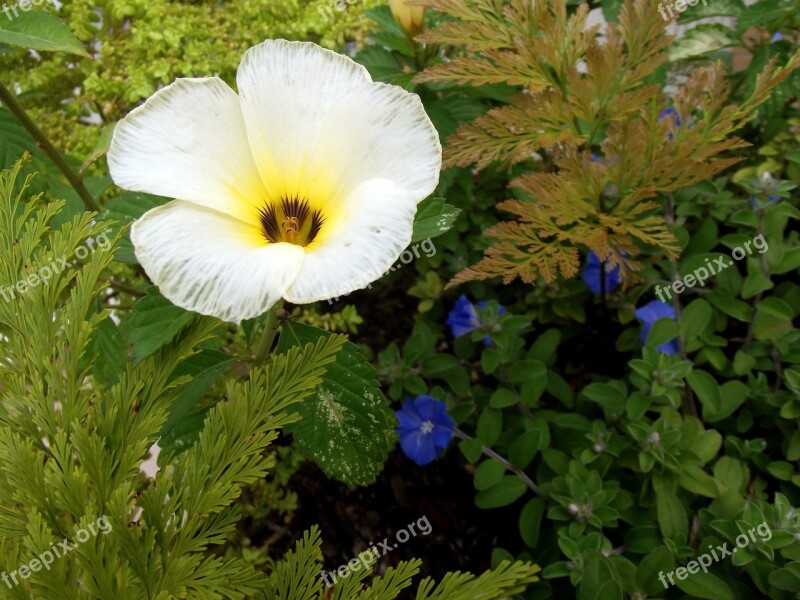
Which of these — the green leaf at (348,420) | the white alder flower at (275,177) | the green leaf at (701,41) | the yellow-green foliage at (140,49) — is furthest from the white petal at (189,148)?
the green leaf at (701,41)

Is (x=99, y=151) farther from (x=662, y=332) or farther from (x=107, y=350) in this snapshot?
(x=662, y=332)

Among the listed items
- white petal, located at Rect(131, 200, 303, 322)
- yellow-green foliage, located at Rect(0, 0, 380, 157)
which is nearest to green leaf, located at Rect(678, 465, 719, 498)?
white petal, located at Rect(131, 200, 303, 322)

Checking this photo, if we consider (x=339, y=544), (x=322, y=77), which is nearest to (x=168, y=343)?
(x=322, y=77)

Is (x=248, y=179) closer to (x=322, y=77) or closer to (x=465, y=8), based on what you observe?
(x=322, y=77)

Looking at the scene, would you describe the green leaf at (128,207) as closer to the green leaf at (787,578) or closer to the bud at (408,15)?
the bud at (408,15)

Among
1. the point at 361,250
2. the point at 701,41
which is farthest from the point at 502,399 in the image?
the point at 701,41

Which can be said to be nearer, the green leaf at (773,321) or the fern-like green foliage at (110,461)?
the fern-like green foliage at (110,461)

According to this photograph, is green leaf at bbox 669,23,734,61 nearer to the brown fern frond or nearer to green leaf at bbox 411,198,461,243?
the brown fern frond
